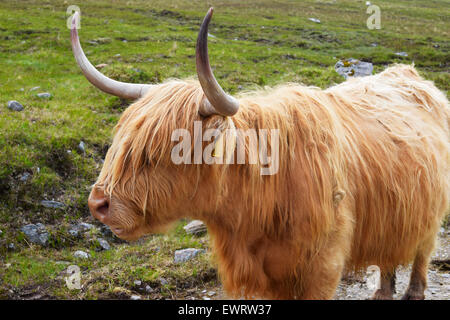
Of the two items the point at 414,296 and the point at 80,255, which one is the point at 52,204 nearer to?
the point at 80,255

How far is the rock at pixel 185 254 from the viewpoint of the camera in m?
5.25

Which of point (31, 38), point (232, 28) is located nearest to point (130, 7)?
point (232, 28)

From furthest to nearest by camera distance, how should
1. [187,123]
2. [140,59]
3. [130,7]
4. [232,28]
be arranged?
1. [130,7]
2. [232,28]
3. [140,59]
4. [187,123]

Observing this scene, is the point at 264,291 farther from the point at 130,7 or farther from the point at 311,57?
the point at 130,7

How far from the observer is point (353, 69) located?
13.2 metres

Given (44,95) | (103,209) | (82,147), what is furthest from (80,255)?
(44,95)

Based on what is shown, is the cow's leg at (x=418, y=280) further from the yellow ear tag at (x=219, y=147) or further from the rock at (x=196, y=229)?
the yellow ear tag at (x=219, y=147)

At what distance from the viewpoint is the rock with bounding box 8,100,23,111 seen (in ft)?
26.3

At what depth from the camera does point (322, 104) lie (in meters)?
3.38

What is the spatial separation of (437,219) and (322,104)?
1589 millimetres

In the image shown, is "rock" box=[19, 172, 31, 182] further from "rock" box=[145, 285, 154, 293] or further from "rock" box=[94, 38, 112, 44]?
"rock" box=[94, 38, 112, 44]

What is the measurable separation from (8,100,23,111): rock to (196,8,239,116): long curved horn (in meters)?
6.20

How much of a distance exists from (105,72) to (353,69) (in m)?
6.87

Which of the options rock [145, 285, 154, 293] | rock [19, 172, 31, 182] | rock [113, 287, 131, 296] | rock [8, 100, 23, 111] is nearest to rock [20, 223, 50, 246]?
rock [19, 172, 31, 182]
